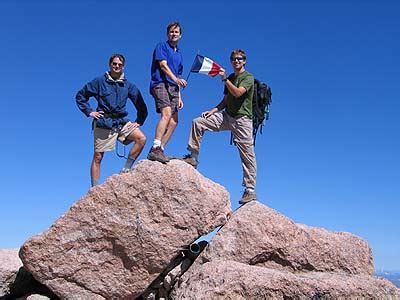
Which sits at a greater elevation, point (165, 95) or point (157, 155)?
point (165, 95)

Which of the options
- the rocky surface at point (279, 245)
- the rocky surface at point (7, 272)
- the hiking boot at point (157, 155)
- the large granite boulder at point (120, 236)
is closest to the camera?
the large granite boulder at point (120, 236)

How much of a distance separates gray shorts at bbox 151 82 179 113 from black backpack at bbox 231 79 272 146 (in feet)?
6.85

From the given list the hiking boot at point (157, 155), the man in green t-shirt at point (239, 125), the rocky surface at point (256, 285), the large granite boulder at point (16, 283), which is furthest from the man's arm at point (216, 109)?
the large granite boulder at point (16, 283)

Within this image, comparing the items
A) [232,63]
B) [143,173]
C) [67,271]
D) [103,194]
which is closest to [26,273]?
[67,271]

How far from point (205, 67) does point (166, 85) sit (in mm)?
1102

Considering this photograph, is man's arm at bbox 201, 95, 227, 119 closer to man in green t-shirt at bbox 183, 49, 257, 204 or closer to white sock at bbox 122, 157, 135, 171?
man in green t-shirt at bbox 183, 49, 257, 204

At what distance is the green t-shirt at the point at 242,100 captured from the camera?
12.3 metres

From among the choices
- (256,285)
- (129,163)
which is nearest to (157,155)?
(129,163)

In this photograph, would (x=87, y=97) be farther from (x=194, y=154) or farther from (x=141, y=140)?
(x=194, y=154)

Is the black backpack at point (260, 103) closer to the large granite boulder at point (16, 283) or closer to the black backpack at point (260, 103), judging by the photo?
the black backpack at point (260, 103)

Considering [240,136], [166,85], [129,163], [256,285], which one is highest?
[240,136]

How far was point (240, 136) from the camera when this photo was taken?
40.8ft

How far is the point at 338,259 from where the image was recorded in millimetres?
12211

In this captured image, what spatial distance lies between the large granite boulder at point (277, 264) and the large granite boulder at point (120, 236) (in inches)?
31.7
